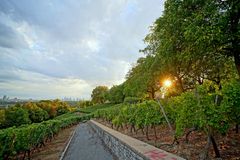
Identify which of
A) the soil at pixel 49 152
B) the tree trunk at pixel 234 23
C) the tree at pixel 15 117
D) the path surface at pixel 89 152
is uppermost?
the tree trunk at pixel 234 23

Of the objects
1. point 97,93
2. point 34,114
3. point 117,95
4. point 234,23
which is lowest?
point 34,114

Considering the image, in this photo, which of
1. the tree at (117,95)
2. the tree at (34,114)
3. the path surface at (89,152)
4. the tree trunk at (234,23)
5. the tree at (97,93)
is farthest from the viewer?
the tree at (97,93)

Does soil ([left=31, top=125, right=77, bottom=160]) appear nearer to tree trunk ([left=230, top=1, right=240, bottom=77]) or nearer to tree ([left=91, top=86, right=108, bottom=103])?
tree trunk ([left=230, top=1, right=240, bottom=77])

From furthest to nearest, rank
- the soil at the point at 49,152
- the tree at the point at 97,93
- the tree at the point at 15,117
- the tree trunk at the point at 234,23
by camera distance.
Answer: the tree at the point at 97,93 → the tree at the point at 15,117 → the soil at the point at 49,152 → the tree trunk at the point at 234,23

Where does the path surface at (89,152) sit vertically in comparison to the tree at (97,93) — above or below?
below

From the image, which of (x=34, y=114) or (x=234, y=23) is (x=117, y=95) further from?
(x=234, y=23)

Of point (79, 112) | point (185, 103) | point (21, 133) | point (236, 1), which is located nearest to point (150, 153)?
point (185, 103)

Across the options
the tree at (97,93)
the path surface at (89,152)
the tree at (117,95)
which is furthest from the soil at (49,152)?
the tree at (97,93)

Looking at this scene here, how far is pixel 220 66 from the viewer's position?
22.9 metres

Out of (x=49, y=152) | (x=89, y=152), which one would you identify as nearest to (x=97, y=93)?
(x=49, y=152)

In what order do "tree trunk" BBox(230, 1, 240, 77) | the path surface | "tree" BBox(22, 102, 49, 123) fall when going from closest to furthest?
1. "tree trunk" BBox(230, 1, 240, 77)
2. the path surface
3. "tree" BBox(22, 102, 49, 123)

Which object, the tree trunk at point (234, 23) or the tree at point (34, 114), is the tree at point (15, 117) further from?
the tree trunk at point (234, 23)

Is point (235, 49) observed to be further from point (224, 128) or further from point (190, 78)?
point (190, 78)

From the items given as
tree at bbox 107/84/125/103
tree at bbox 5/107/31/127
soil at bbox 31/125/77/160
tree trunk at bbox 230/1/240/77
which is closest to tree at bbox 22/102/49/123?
tree at bbox 5/107/31/127
